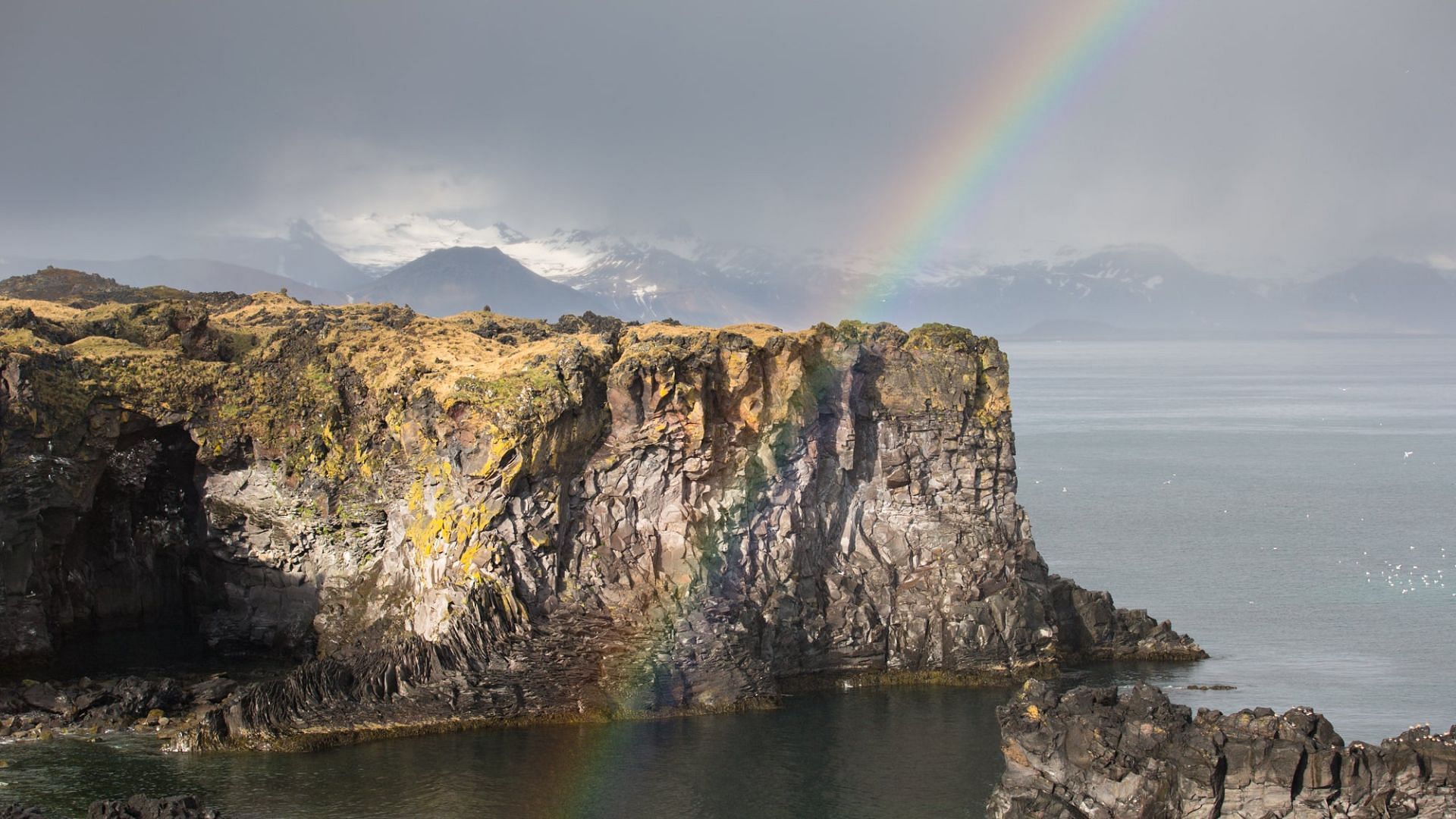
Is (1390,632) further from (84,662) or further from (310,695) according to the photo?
(84,662)

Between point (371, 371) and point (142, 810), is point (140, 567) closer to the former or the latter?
point (371, 371)

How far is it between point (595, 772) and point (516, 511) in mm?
11165

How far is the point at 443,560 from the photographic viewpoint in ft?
174

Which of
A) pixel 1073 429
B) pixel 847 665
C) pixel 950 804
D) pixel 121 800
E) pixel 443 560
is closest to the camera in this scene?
pixel 121 800

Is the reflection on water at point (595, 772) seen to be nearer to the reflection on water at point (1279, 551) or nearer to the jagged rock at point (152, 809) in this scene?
the jagged rock at point (152, 809)

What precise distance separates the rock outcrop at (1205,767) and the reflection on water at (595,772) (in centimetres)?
367

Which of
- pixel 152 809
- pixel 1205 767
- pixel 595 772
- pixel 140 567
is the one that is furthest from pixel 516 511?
pixel 1205 767

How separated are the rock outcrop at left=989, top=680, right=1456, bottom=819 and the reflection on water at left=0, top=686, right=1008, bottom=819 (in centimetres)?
367

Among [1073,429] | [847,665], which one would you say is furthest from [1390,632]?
[1073,429]

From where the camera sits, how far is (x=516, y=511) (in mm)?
53188

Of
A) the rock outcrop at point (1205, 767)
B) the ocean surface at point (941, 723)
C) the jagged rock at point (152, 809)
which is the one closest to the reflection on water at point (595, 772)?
the ocean surface at point (941, 723)

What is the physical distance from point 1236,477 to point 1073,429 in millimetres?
44086

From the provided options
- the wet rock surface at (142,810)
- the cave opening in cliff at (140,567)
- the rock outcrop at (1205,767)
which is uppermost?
the cave opening in cliff at (140,567)

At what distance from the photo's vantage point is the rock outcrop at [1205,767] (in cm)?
3703
